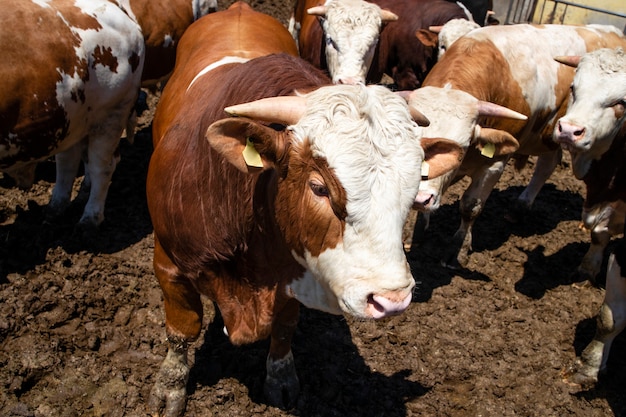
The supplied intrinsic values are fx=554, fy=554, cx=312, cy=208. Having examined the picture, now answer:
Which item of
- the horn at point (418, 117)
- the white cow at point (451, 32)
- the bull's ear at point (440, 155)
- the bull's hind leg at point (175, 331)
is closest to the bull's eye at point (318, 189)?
the bull's ear at point (440, 155)

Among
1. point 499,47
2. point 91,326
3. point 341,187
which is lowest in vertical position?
point 91,326

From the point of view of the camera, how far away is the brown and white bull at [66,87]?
3.78 meters

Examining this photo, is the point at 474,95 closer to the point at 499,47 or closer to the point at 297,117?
the point at 499,47

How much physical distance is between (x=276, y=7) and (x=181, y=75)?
653 cm

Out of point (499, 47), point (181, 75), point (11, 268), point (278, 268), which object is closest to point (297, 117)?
point (278, 268)

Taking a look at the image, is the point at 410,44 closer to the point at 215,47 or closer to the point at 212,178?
the point at 215,47

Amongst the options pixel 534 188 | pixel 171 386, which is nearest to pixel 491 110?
pixel 534 188

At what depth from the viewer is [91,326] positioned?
152 inches

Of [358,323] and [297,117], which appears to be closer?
[297,117]

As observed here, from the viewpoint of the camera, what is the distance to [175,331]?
322 centimetres

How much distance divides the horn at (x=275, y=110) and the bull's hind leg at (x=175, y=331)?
122 cm

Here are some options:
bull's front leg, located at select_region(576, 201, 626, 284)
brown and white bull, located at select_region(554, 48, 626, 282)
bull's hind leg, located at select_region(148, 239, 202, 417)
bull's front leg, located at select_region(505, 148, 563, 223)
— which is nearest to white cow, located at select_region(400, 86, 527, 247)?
brown and white bull, located at select_region(554, 48, 626, 282)

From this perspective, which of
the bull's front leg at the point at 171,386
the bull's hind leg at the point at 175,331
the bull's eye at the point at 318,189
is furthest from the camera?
the bull's front leg at the point at 171,386

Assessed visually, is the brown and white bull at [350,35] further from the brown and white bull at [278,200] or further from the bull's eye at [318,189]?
the bull's eye at [318,189]
